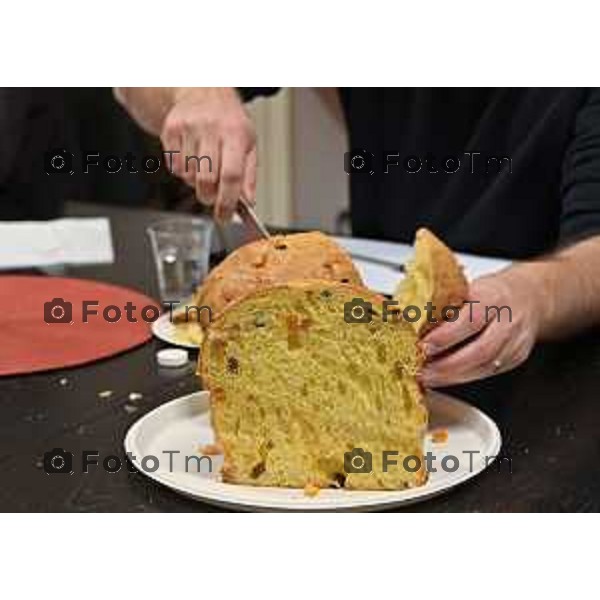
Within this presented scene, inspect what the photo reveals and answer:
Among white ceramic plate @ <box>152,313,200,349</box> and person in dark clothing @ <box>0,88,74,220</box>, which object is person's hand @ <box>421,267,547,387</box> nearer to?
white ceramic plate @ <box>152,313,200,349</box>

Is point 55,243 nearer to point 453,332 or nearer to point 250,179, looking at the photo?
point 250,179

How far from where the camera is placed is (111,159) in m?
3.07

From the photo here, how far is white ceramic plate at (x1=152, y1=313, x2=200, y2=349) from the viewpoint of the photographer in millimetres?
1337

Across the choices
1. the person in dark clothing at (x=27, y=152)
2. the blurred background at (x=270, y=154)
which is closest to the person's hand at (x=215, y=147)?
the person in dark clothing at (x=27, y=152)

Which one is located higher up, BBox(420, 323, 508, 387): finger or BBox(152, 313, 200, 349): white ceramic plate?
BBox(420, 323, 508, 387): finger

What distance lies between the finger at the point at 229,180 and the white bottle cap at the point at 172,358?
0.23 m

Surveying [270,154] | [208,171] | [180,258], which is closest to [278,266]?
[208,171]

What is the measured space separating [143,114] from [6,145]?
0.66 m

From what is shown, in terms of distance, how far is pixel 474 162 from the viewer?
6.01ft

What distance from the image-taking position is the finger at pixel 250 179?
1.45 m

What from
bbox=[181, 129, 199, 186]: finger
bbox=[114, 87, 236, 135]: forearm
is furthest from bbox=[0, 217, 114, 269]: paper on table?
bbox=[181, 129, 199, 186]: finger

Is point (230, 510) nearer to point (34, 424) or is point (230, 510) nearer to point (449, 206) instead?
point (34, 424)

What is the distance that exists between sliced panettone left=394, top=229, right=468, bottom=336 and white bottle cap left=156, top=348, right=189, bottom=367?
0.27 metres

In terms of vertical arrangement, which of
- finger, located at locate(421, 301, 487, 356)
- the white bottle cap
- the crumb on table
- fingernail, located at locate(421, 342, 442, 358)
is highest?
finger, located at locate(421, 301, 487, 356)
